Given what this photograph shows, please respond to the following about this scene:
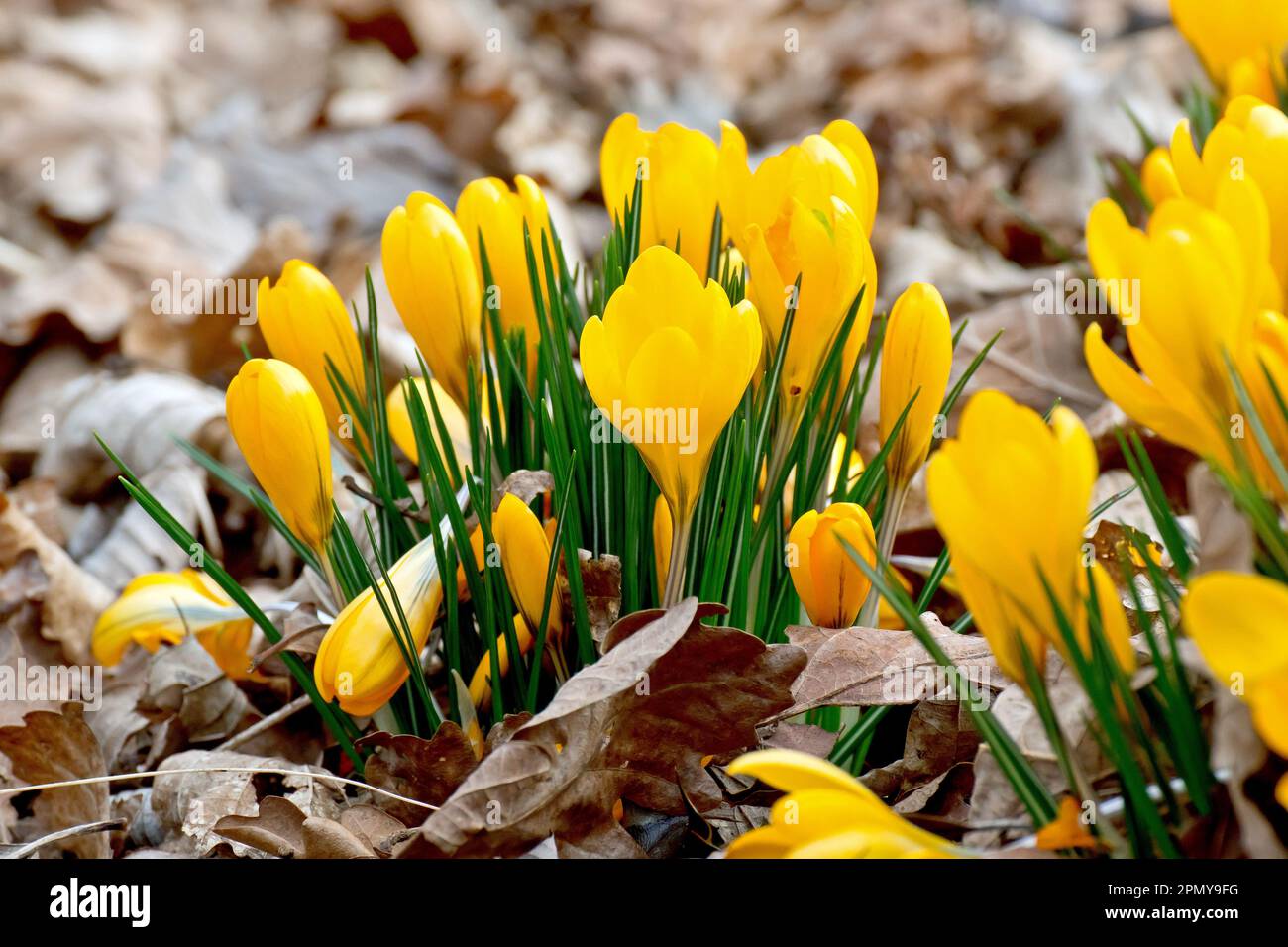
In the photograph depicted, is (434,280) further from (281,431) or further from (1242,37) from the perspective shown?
(1242,37)

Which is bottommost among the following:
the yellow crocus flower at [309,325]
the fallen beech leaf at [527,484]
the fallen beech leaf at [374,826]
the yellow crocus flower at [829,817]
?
the fallen beech leaf at [374,826]

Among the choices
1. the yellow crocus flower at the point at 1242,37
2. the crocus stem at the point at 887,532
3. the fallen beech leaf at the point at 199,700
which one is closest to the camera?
the crocus stem at the point at 887,532

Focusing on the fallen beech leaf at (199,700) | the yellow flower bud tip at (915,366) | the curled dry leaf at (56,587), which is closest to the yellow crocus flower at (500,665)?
the yellow flower bud tip at (915,366)

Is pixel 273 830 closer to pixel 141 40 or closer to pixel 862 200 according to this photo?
pixel 862 200

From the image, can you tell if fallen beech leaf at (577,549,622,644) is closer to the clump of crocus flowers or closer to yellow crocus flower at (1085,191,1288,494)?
the clump of crocus flowers

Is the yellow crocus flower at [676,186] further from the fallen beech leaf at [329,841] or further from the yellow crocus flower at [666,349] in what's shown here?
the fallen beech leaf at [329,841]

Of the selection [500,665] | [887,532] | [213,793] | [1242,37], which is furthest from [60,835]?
[1242,37]
